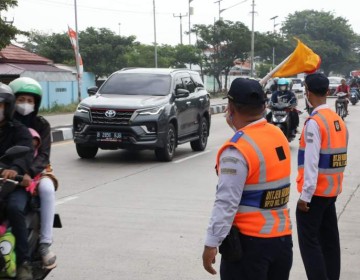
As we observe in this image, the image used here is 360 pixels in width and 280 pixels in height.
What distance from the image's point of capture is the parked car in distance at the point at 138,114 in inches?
462

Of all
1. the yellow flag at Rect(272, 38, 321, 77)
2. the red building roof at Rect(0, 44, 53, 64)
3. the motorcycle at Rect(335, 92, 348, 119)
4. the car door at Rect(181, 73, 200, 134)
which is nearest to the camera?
the yellow flag at Rect(272, 38, 321, 77)

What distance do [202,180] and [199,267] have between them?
185 inches

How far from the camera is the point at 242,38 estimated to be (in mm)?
54844

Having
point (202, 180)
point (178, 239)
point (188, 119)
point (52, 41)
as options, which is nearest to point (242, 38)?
point (52, 41)

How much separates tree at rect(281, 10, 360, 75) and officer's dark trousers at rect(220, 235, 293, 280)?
86.8 metres

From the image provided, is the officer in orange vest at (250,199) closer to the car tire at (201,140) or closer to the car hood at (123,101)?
the car hood at (123,101)

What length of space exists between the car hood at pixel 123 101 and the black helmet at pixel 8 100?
7707mm

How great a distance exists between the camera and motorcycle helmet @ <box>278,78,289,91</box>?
14880 mm

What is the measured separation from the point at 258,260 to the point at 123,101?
908cm

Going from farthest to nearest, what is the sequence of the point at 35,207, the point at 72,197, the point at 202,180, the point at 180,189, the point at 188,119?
the point at 188,119, the point at 202,180, the point at 180,189, the point at 72,197, the point at 35,207

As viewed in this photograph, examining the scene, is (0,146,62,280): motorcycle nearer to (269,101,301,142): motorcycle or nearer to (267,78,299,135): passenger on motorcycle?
(269,101,301,142): motorcycle

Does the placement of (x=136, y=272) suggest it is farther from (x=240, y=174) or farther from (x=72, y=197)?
(x=72, y=197)

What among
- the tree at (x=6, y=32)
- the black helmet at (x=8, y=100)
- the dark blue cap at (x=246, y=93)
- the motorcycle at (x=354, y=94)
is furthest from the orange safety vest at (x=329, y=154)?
the motorcycle at (x=354, y=94)

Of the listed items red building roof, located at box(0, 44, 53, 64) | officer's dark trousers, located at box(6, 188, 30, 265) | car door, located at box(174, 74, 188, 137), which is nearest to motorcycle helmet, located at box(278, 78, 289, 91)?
car door, located at box(174, 74, 188, 137)
